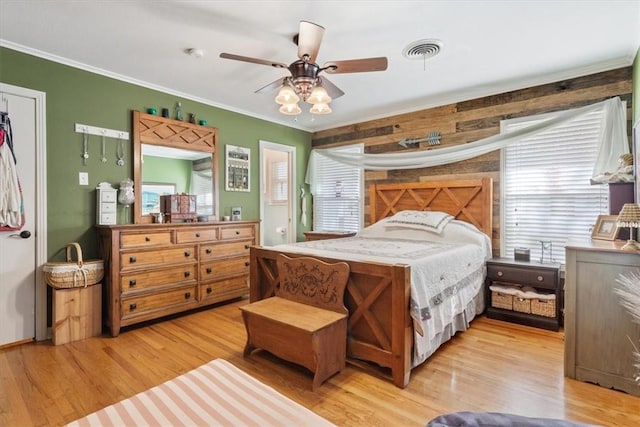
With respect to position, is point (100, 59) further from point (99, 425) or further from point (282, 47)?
point (99, 425)

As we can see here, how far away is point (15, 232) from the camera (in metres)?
2.77

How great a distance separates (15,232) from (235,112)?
279cm

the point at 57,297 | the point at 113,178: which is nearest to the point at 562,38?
the point at 113,178

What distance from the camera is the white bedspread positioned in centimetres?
219

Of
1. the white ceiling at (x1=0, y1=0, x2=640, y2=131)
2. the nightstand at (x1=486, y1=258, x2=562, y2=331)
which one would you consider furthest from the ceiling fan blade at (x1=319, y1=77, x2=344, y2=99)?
the nightstand at (x1=486, y1=258, x2=562, y2=331)

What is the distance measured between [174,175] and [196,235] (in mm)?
865

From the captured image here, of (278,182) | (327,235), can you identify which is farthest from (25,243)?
(278,182)

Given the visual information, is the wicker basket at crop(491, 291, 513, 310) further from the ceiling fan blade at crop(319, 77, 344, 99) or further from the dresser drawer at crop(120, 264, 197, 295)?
the dresser drawer at crop(120, 264, 197, 295)

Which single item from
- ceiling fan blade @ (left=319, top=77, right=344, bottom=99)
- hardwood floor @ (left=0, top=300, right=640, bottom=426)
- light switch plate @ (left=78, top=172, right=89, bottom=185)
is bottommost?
hardwood floor @ (left=0, top=300, right=640, bottom=426)

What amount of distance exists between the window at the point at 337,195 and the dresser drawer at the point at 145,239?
2736 mm

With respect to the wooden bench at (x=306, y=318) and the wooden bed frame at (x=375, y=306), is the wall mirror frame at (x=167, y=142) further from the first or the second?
the wooden bench at (x=306, y=318)

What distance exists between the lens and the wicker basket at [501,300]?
129 inches

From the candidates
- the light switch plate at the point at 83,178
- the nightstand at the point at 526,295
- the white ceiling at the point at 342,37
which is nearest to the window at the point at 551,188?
the nightstand at the point at 526,295

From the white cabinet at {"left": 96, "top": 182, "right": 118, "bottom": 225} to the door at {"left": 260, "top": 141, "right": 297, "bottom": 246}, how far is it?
2022 mm
